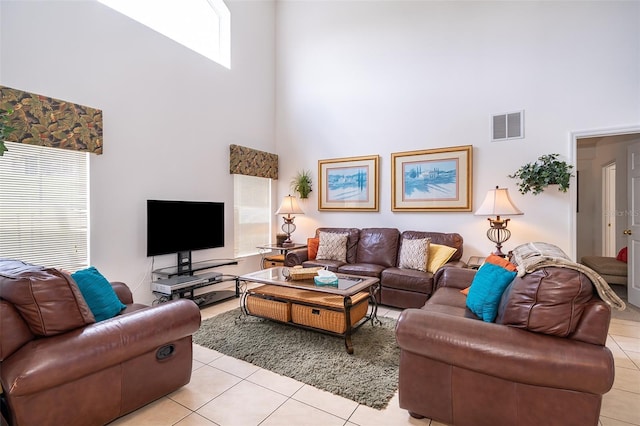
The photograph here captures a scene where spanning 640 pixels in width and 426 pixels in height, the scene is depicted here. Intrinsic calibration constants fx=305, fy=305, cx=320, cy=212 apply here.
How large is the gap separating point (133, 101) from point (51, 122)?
2.89 feet

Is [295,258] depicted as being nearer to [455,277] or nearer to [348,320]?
[348,320]

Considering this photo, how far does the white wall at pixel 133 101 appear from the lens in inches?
111

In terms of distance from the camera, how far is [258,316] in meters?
3.14

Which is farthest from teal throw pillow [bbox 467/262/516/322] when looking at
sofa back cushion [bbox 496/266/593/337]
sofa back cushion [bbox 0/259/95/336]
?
sofa back cushion [bbox 0/259/95/336]

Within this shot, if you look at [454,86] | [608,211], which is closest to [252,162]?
[454,86]

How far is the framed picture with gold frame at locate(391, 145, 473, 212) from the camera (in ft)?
13.7

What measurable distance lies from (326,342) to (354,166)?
2.97m

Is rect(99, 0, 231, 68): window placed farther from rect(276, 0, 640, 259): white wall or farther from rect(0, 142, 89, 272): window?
rect(0, 142, 89, 272): window

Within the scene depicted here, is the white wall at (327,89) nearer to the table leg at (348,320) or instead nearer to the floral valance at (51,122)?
the floral valance at (51,122)

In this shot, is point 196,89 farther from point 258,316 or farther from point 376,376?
point 376,376

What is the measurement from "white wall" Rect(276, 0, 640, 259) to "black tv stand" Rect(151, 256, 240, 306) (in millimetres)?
1859

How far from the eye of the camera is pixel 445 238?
13.4 feet

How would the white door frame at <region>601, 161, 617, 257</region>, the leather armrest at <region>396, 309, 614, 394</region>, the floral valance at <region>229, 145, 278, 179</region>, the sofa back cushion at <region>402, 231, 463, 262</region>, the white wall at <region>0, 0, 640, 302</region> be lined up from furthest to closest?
1. the white door frame at <region>601, 161, 617, 257</region>
2. the floral valance at <region>229, 145, 278, 179</region>
3. the sofa back cushion at <region>402, 231, 463, 262</region>
4. the white wall at <region>0, 0, 640, 302</region>
5. the leather armrest at <region>396, 309, 614, 394</region>

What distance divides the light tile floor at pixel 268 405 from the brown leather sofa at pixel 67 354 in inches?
7.3
